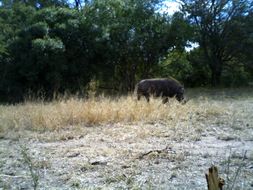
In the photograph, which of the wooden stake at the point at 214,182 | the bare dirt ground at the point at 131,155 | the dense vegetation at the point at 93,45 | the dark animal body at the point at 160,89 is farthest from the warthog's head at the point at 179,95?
the wooden stake at the point at 214,182

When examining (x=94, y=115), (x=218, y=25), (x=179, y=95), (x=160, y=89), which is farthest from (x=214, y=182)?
(x=218, y=25)

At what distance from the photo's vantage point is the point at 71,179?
4.90 metres

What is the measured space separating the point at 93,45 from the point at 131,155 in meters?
11.4

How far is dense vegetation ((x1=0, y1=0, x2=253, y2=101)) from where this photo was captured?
16109mm

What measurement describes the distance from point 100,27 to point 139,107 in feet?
26.0

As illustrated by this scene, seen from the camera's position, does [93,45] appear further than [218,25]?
No

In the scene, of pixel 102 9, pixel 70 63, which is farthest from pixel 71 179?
pixel 102 9

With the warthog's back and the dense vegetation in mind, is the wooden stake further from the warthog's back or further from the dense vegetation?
the dense vegetation

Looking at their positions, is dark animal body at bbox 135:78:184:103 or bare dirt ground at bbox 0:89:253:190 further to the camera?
dark animal body at bbox 135:78:184:103

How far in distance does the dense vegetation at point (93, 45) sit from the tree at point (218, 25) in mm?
99

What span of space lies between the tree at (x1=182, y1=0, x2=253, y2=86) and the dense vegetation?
99 millimetres

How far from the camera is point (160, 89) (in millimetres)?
12719

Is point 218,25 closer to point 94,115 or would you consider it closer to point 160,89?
point 160,89

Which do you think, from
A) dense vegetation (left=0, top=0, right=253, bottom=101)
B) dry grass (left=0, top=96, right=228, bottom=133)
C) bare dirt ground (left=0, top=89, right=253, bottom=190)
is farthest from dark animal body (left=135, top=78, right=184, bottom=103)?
dense vegetation (left=0, top=0, right=253, bottom=101)
